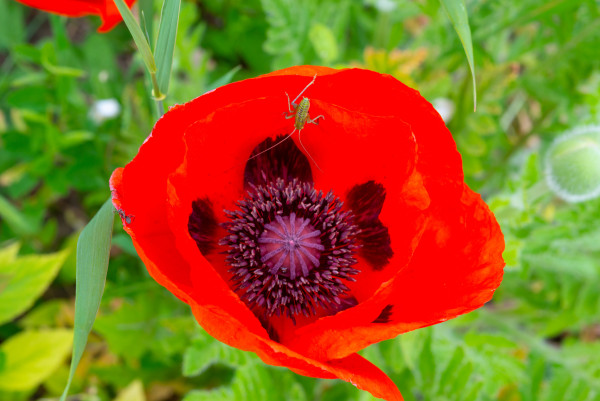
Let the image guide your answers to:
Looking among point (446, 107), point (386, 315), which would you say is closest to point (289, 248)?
point (386, 315)

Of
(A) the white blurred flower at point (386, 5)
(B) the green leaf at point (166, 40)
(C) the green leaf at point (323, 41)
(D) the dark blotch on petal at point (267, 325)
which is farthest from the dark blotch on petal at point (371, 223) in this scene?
(A) the white blurred flower at point (386, 5)

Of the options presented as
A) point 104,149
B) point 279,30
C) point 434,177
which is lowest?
point 434,177

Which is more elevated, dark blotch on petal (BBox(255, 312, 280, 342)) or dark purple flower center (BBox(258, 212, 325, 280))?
dark purple flower center (BBox(258, 212, 325, 280))

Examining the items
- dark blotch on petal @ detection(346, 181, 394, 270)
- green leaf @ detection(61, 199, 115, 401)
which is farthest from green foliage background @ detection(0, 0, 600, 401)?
green leaf @ detection(61, 199, 115, 401)

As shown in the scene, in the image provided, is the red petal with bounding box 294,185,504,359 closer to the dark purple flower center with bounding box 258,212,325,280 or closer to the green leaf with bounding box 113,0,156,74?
the dark purple flower center with bounding box 258,212,325,280

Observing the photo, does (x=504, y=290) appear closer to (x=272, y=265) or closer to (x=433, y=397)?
(x=433, y=397)

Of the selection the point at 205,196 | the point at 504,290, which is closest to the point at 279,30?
the point at 205,196
